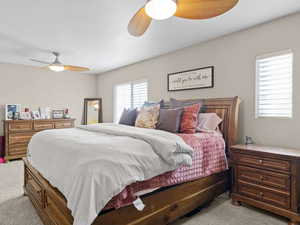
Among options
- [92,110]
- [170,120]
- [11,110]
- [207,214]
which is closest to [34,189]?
[170,120]

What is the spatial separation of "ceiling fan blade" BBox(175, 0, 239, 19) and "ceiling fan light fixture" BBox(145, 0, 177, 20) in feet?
0.37

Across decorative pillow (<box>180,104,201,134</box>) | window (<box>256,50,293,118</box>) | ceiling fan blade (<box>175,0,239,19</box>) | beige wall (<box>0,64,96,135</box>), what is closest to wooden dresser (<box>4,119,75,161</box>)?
beige wall (<box>0,64,96,135</box>)

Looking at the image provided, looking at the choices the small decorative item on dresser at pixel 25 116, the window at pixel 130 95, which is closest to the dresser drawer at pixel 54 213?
the window at pixel 130 95

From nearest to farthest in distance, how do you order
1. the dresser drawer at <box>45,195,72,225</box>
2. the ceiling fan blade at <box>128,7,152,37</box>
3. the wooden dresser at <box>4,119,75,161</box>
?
1. the dresser drawer at <box>45,195,72,225</box>
2. the ceiling fan blade at <box>128,7,152,37</box>
3. the wooden dresser at <box>4,119,75,161</box>

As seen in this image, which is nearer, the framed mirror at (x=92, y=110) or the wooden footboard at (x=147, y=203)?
the wooden footboard at (x=147, y=203)

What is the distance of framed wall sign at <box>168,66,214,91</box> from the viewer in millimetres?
3250

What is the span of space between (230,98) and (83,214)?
7.93 feet

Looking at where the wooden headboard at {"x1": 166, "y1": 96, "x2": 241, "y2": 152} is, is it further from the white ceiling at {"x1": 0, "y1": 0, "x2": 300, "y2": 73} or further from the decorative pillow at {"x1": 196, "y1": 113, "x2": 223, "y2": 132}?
the white ceiling at {"x1": 0, "y1": 0, "x2": 300, "y2": 73}

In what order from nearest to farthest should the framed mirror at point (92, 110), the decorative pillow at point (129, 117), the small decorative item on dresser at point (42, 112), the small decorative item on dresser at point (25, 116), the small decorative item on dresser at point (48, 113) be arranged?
the decorative pillow at point (129, 117) → the small decorative item on dresser at point (25, 116) → the small decorative item on dresser at point (42, 112) → the small decorative item on dresser at point (48, 113) → the framed mirror at point (92, 110)

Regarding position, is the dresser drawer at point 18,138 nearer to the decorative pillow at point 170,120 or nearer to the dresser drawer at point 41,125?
the dresser drawer at point 41,125

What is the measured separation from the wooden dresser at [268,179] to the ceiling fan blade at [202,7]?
154cm

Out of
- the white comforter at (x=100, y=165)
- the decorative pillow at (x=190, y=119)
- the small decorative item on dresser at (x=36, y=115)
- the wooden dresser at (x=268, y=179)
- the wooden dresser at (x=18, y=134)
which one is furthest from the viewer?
the small decorative item on dresser at (x=36, y=115)

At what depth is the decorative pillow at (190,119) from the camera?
2.68m

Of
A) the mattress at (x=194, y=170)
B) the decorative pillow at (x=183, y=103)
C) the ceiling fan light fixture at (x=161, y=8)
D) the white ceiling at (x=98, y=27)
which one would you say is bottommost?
the mattress at (x=194, y=170)
